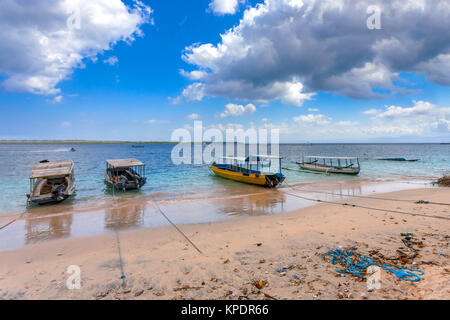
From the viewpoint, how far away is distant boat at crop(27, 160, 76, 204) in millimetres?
15852

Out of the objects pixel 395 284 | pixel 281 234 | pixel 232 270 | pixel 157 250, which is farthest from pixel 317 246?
pixel 157 250

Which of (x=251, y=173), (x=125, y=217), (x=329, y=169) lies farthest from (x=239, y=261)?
(x=329, y=169)

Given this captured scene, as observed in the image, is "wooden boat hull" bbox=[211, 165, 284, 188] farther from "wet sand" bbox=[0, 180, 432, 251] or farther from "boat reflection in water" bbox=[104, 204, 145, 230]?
"boat reflection in water" bbox=[104, 204, 145, 230]

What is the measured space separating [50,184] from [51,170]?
80.5 inches

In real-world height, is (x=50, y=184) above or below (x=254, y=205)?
above

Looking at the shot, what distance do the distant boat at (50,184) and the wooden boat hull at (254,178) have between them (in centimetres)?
1567

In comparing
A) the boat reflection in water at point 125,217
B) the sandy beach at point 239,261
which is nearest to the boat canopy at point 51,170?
the boat reflection in water at point 125,217

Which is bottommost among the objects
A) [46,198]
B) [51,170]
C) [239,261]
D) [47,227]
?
[47,227]

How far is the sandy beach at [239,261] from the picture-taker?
472 centimetres

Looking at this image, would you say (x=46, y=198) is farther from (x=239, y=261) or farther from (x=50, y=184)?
(x=239, y=261)

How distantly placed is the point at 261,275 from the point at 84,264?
5.47 m

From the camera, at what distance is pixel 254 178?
2267cm

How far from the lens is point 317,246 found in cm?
705
